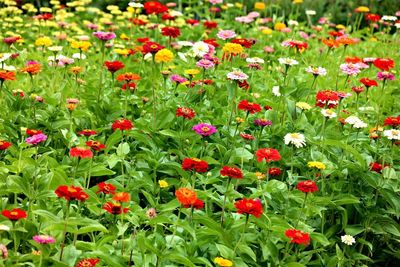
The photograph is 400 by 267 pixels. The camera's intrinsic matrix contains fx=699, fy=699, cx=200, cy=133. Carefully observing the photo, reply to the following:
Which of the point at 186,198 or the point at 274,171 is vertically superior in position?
the point at 186,198

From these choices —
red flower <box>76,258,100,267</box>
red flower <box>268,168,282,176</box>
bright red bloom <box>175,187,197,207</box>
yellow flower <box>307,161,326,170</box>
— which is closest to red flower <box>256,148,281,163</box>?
yellow flower <box>307,161,326,170</box>

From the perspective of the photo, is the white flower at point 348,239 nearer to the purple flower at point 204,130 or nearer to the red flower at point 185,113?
the purple flower at point 204,130

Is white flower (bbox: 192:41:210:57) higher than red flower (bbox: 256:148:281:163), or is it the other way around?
white flower (bbox: 192:41:210:57)

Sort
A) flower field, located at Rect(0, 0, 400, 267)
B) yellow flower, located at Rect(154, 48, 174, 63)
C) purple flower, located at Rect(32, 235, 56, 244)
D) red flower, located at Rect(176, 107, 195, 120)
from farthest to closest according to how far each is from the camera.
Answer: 1. yellow flower, located at Rect(154, 48, 174, 63)
2. red flower, located at Rect(176, 107, 195, 120)
3. flower field, located at Rect(0, 0, 400, 267)
4. purple flower, located at Rect(32, 235, 56, 244)

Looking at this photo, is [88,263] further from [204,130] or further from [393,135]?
[393,135]

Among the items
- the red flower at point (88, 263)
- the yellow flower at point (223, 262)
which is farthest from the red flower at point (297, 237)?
the red flower at point (88, 263)

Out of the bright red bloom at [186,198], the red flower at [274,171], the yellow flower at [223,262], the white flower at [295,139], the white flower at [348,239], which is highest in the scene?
the bright red bloom at [186,198]

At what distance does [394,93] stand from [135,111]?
5.18 feet

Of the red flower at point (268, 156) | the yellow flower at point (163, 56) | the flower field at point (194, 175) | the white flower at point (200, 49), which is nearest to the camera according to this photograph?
the flower field at point (194, 175)

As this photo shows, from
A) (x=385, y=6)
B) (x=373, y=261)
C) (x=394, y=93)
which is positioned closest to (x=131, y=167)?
(x=373, y=261)

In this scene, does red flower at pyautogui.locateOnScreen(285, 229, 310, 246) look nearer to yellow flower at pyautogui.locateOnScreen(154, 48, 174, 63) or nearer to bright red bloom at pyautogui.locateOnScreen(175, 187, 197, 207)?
bright red bloom at pyautogui.locateOnScreen(175, 187, 197, 207)

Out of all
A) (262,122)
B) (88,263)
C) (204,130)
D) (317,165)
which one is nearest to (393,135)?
(317,165)

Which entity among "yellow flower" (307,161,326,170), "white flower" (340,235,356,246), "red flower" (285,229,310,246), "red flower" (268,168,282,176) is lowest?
"white flower" (340,235,356,246)

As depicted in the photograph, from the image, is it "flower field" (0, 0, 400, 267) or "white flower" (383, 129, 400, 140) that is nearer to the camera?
"flower field" (0, 0, 400, 267)
